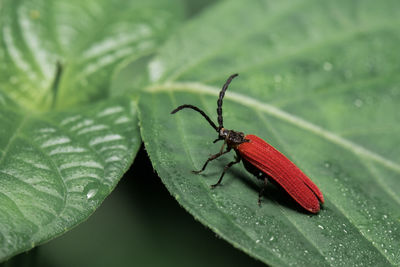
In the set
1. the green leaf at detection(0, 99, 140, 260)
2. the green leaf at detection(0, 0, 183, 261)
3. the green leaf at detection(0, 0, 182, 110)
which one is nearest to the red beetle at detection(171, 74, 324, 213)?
the green leaf at detection(0, 99, 140, 260)

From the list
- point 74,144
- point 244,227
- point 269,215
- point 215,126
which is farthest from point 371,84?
point 74,144

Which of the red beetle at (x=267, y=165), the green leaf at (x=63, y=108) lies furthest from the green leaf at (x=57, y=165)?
the red beetle at (x=267, y=165)

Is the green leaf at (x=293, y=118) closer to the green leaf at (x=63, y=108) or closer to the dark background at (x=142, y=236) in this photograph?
the green leaf at (x=63, y=108)

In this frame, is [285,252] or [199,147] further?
[199,147]

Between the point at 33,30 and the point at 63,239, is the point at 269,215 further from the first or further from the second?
the point at 63,239

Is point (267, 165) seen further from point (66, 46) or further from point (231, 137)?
point (66, 46)
